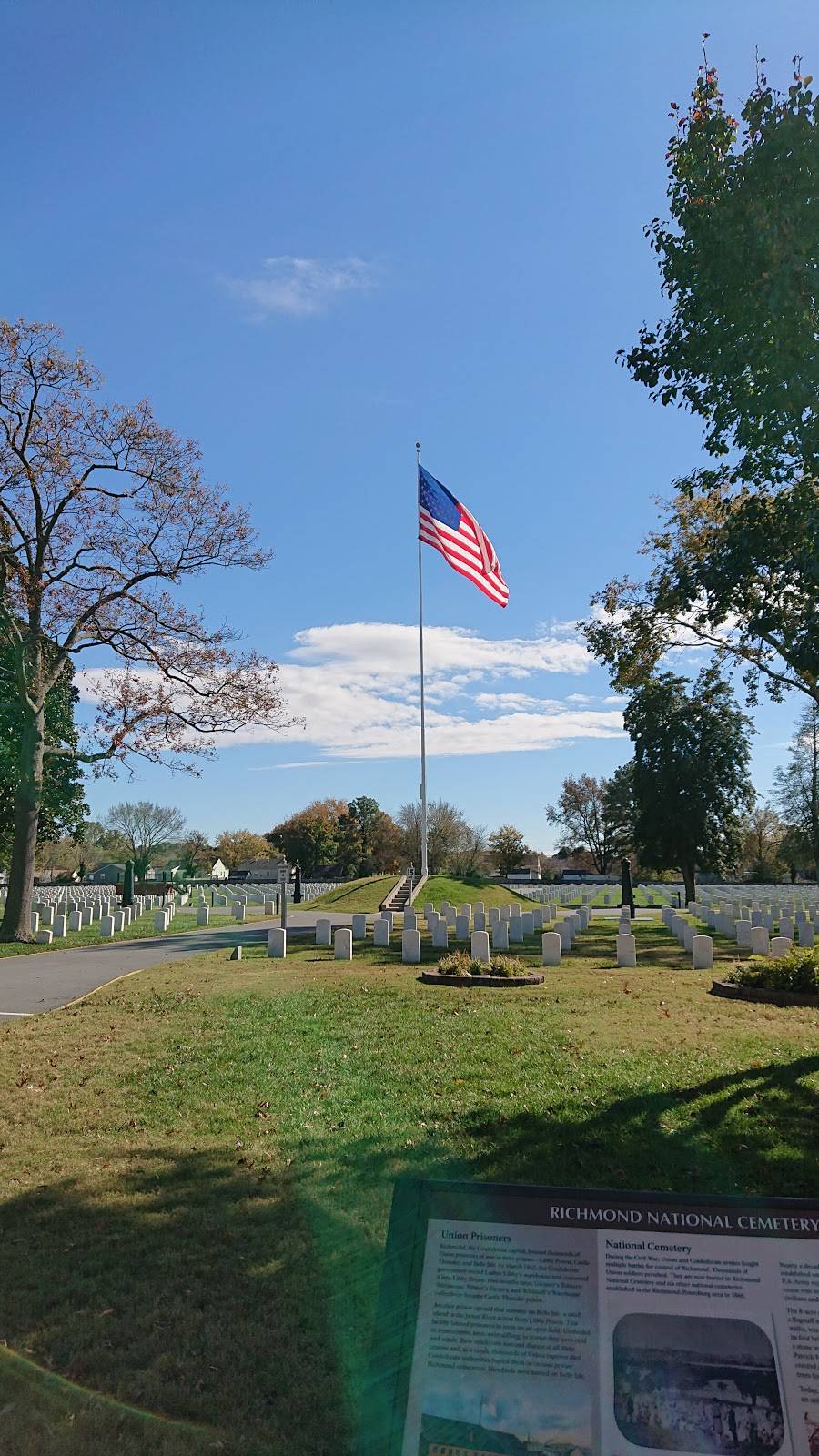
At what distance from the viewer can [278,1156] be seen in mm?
6324

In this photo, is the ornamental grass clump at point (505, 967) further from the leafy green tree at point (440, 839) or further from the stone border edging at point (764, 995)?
the leafy green tree at point (440, 839)

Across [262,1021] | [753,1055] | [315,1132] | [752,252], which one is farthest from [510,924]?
[752,252]

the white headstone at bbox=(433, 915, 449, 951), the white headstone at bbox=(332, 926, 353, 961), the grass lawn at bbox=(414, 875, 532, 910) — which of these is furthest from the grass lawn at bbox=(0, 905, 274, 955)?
the white headstone at bbox=(433, 915, 449, 951)

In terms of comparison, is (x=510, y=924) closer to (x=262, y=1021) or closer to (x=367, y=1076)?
(x=262, y=1021)

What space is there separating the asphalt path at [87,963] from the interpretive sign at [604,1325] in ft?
35.0

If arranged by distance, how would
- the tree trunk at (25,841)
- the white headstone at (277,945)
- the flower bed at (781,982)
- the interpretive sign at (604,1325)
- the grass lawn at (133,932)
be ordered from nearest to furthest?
1. the interpretive sign at (604,1325)
2. the flower bed at (781,982)
3. the white headstone at (277,945)
4. the grass lawn at (133,932)
5. the tree trunk at (25,841)

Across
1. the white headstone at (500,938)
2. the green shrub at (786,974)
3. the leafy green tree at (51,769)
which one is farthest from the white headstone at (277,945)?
the leafy green tree at (51,769)

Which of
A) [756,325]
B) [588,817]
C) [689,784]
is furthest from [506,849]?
[756,325]

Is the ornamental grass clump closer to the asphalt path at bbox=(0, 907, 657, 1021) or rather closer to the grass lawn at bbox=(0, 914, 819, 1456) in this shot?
the grass lawn at bbox=(0, 914, 819, 1456)

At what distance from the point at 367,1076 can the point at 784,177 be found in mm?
7776

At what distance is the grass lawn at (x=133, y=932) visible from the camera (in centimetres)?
2155

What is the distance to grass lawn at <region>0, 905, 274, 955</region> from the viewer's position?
21.5m

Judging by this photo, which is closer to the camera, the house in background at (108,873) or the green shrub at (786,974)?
the green shrub at (786,974)

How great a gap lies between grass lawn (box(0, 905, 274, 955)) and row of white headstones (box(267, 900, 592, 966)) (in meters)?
4.34
